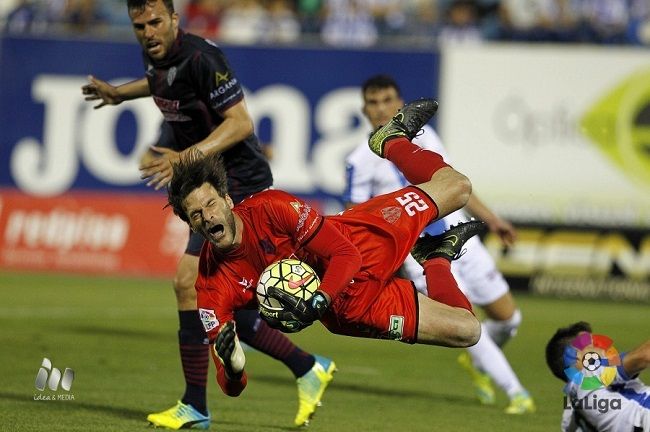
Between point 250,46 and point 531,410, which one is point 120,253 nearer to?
point 250,46

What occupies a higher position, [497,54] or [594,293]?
[497,54]

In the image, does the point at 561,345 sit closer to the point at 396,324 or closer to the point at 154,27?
the point at 396,324

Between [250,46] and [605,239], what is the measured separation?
6.79 meters

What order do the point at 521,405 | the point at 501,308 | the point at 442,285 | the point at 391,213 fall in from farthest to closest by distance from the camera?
1. the point at 501,308
2. the point at 521,405
3. the point at 442,285
4. the point at 391,213

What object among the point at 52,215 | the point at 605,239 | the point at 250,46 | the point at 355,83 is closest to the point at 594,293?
the point at 605,239

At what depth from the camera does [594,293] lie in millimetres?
19781

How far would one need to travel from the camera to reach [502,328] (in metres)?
11.0

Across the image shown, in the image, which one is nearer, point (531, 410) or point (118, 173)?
point (531, 410)

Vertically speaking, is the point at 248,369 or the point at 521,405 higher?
the point at 521,405

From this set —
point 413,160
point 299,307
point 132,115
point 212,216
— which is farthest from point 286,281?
point 132,115

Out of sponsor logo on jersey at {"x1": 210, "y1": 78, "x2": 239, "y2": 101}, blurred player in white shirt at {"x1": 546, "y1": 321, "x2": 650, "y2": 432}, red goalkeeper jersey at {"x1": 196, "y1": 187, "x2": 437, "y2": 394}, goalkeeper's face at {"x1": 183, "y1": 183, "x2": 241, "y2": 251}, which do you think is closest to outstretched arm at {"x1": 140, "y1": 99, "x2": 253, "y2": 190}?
sponsor logo on jersey at {"x1": 210, "y1": 78, "x2": 239, "y2": 101}

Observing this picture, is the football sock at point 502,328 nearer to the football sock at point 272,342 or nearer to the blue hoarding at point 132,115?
the football sock at point 272,342

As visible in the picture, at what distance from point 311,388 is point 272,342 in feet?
1.60

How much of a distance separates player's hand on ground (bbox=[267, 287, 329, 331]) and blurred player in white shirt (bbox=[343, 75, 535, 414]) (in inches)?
131
